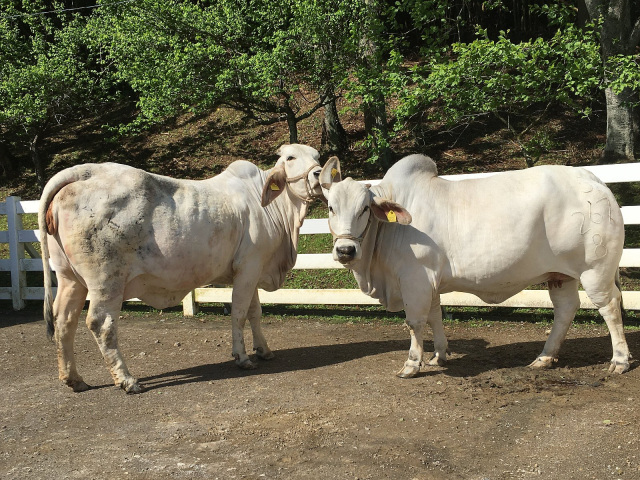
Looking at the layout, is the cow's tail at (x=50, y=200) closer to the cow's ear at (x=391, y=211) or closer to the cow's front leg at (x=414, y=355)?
the cow's ear at (x=391, y=211)

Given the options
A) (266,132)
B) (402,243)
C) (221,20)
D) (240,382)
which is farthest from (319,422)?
(266,132)

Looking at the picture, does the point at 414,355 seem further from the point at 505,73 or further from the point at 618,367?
the point at 505,73

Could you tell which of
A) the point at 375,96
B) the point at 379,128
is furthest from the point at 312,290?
the point at 379,128

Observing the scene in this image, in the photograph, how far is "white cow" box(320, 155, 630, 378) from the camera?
6.01 meters

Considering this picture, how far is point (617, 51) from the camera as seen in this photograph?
11625 mm

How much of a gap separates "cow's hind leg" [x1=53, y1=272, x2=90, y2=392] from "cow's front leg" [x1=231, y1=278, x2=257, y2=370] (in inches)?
55.0

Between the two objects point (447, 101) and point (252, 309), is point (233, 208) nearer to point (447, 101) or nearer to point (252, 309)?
point (252, 309)

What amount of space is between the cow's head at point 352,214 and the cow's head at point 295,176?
76 centimetres

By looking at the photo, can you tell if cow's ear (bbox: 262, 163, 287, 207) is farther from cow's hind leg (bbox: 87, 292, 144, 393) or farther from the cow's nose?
cow's hind leg (bbox: 87, 292, 144, 393)

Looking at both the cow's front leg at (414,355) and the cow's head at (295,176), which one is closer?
the cow's front leg at (414,355)

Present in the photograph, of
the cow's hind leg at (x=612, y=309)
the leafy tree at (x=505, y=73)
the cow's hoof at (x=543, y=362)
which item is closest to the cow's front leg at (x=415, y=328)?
the cow's hoof at (x=543, y=362)

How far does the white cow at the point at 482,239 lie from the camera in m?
6.01

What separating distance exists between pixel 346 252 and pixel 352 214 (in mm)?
342

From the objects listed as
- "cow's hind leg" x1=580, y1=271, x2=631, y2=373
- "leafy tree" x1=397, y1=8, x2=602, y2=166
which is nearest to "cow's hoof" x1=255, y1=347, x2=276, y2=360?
"cow's hind leg" x1=580, y1=271, x2=631, y2=373
